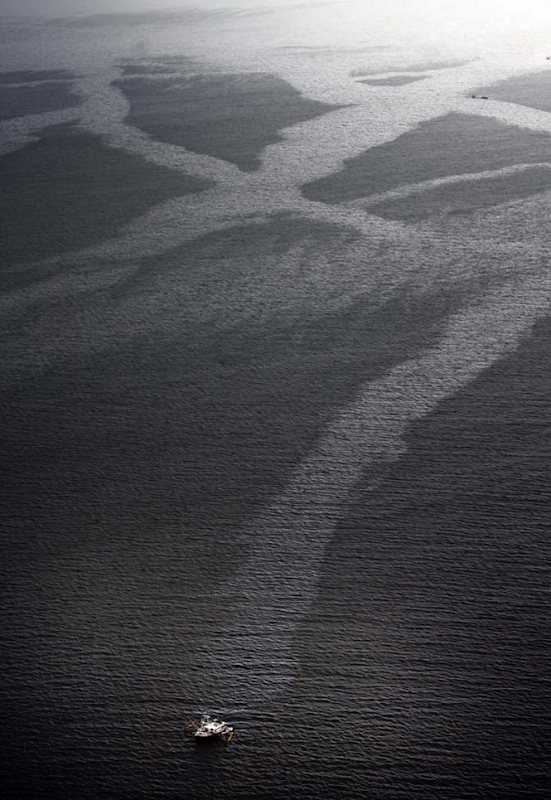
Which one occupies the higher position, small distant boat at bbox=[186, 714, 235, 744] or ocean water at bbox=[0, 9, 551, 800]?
ocean water at bbox=[0, 9, 551, 800]

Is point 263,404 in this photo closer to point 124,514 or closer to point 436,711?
point 124,514

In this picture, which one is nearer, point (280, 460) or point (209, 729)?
point (209, 729)

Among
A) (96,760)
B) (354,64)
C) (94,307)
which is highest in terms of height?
(354,64)

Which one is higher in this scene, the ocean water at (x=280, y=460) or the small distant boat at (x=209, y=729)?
the ocean water at (x=280, y=460)

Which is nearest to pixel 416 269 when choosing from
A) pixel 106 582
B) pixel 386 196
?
pixel 386 196
